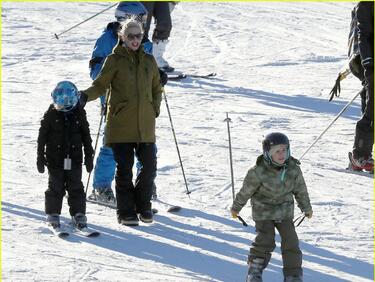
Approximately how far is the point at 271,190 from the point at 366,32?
10.6ft

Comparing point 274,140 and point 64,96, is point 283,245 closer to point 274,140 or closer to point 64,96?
point 274,140

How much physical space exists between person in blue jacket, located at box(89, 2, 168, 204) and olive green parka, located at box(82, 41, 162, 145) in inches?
14.2

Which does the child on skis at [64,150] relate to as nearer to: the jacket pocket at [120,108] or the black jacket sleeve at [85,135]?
the black jacket sleeve at [85,135]

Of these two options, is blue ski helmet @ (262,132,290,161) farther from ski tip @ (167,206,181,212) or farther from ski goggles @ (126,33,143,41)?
ski tip @ (167,206,181,212)

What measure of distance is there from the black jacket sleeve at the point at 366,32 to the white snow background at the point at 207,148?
109 cm

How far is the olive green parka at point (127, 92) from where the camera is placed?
21.3 feet

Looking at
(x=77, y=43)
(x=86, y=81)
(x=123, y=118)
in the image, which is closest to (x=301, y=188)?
(x=123, y=118)

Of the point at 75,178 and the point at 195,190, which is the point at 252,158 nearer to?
the point at 195,190

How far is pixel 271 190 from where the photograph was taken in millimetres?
5285

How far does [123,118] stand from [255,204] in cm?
153

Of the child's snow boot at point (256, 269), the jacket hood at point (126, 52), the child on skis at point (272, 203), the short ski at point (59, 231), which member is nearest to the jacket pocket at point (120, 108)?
the jacket hood at point (126, 52)

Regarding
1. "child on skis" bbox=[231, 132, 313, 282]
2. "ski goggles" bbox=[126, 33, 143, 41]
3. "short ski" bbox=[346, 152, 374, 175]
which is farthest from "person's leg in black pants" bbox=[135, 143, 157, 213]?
"short ski" bbox=[346, 152, 374, 175]

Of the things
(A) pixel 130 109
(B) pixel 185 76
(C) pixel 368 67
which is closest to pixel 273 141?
(A) pixel 130 109

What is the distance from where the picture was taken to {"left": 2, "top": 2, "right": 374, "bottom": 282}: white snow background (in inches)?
230
